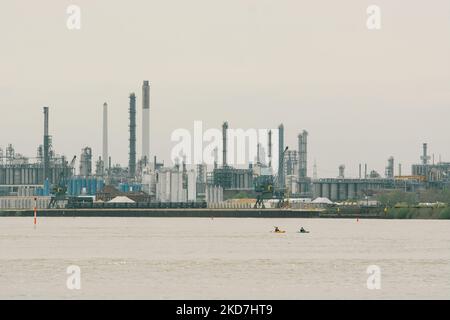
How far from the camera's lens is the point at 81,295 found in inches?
2280

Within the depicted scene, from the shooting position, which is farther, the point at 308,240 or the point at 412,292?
the point at 308,240

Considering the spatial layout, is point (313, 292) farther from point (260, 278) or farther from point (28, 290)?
point (28, 290)

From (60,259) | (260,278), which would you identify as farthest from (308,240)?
(260,278)

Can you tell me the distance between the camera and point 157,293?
5891 centimetres

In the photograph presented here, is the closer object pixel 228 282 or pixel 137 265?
pixel 228 282

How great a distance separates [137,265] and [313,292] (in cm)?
2142

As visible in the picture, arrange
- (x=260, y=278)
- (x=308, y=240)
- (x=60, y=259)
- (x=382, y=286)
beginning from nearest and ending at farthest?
(x=382, y=286), (x=260, y=278), (x=60, y=259), (x=308, y=240)
